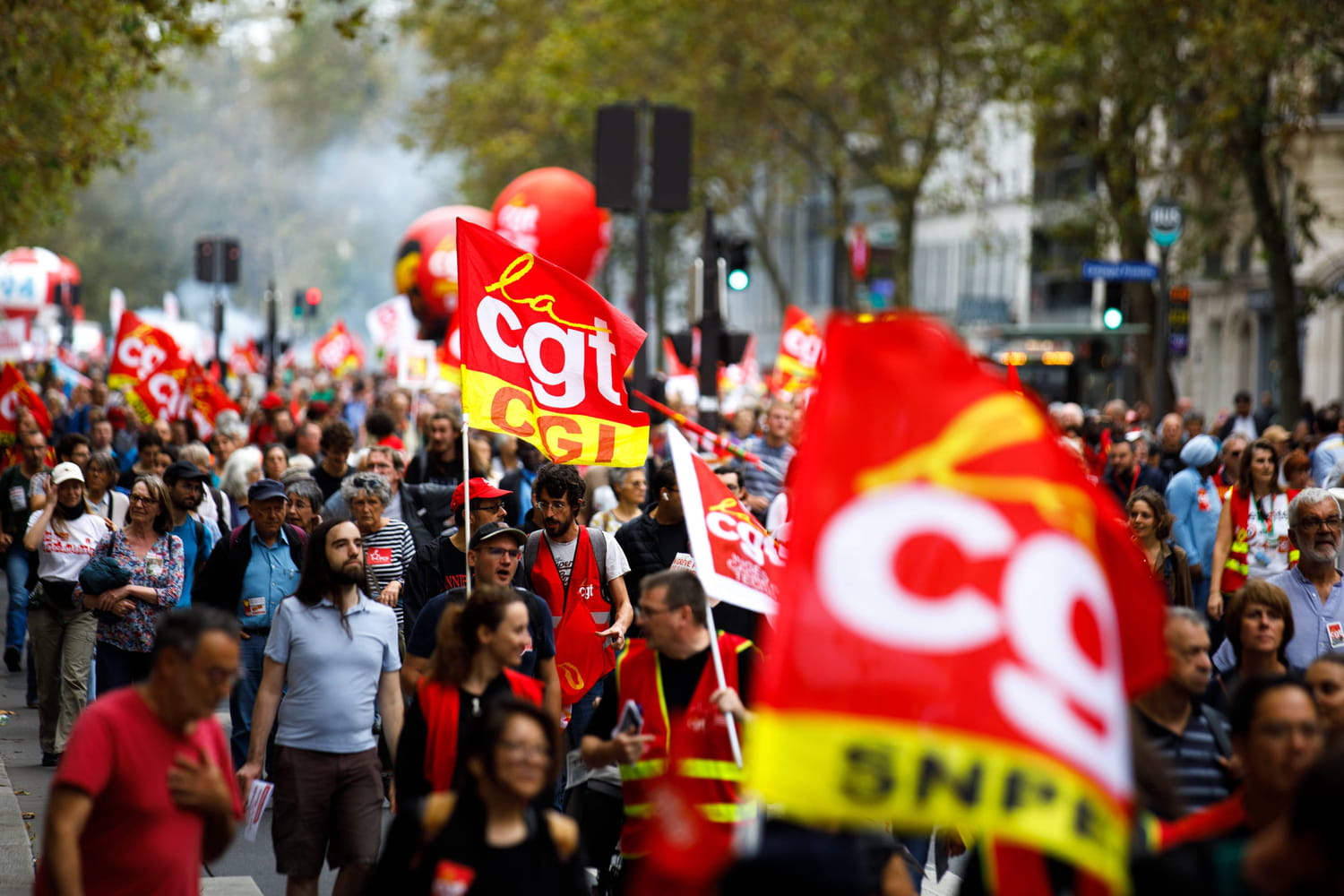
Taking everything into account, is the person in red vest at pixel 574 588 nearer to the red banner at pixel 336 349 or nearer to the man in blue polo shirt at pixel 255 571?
the man in blue polo shirt at pixel 255 571

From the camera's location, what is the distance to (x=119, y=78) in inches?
872

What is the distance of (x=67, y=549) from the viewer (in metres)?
10.3

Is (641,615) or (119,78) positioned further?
(119,78)

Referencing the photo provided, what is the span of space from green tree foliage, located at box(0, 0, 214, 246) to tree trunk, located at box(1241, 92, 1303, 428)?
1239 cm

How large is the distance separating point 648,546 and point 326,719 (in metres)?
2.83

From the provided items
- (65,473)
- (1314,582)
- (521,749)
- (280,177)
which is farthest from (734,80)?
(280,177)

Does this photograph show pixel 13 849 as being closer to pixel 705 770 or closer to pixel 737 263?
pixel 705 770

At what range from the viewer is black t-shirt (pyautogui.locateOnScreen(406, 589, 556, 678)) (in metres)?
6.83

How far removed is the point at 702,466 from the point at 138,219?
262 ft

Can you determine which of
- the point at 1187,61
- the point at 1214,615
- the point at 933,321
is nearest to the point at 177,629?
the point at 933,321

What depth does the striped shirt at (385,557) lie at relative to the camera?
8.98 metres

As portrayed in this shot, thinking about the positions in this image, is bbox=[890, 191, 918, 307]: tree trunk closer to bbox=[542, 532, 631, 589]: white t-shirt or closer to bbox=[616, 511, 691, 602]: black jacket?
bbox=[616, 511, 691, 602]: black jacket

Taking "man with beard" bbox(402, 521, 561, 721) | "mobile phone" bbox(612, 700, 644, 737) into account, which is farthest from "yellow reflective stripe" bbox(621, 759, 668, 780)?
"man with beard" bbox(402, 521, 561, 721)

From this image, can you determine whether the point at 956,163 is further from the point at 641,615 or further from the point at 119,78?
the point at 641,615
